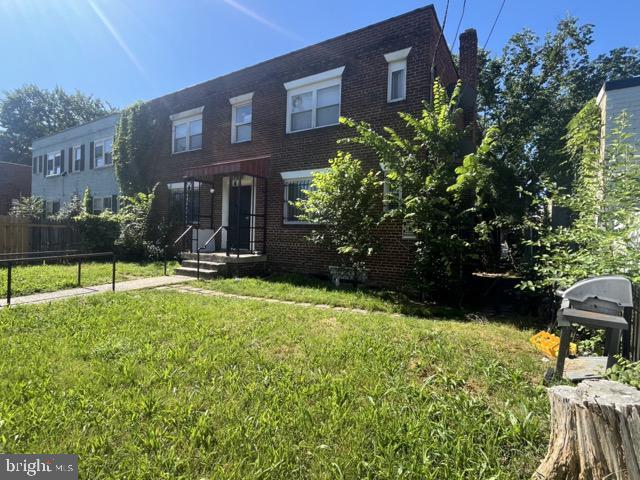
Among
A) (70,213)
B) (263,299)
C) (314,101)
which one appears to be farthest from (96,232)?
(263,299)

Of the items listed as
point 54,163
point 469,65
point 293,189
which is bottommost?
point 293,189

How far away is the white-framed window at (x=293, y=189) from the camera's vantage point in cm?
1080

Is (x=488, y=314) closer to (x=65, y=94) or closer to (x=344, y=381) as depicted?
(x=344, y=381)

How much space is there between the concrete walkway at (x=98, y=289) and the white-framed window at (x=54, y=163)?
1734 centimetres

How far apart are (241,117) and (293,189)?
372 centimetres

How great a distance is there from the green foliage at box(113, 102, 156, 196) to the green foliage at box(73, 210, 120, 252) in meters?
1.89

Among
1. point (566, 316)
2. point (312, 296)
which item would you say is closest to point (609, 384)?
point (566, 316)

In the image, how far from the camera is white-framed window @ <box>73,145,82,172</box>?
20609mm

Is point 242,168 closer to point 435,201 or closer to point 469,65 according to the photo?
point 435,201

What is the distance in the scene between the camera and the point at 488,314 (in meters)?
6.92

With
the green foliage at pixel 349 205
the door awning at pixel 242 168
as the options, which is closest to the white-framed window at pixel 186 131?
the door awning at pixel 242 168

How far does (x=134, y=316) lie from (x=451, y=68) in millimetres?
11574

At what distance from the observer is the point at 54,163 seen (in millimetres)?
22531

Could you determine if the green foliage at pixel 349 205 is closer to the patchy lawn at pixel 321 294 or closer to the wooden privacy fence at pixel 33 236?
the patchy lawn at pixel 321 294
